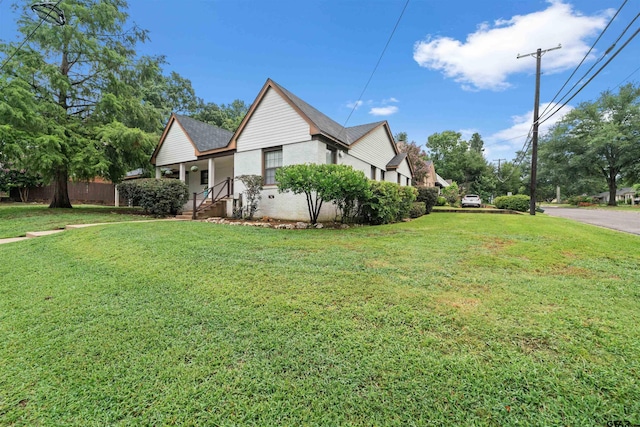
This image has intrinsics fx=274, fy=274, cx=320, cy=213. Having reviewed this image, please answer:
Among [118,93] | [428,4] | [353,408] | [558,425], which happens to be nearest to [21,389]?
[353,408]

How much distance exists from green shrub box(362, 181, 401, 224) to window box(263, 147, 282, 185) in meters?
4.39

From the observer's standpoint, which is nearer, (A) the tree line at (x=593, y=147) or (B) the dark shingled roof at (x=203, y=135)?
(B) the dark shingled roof at (x=203, y=135)

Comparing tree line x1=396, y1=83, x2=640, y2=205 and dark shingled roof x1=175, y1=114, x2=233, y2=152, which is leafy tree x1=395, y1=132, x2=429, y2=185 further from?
dark shingled roof x1=175, y1=114, x2=233, y2=152

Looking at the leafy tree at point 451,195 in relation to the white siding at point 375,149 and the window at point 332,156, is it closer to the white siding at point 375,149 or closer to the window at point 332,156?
the white siding at point 375,149

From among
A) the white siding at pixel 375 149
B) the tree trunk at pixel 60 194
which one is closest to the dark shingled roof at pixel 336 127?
the white siding at pixel 375 149

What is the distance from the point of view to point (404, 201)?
1214 cm

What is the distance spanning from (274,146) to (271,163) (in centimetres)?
78

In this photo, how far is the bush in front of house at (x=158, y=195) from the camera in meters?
12.6

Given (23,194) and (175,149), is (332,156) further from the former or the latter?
(23,194)

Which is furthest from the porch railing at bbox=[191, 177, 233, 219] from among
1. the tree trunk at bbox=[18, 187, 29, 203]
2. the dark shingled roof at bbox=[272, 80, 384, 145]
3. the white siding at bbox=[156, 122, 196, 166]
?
the tree trunk at bbox=[18, 187, 29, 203]

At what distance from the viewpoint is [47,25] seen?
13.0 metres

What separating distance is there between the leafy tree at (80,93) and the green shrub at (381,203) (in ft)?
39.6

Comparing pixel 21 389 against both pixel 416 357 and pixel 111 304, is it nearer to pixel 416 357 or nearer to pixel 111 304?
pixel 111 304

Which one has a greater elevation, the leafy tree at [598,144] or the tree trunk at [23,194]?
the leafy tree at [598,144]
